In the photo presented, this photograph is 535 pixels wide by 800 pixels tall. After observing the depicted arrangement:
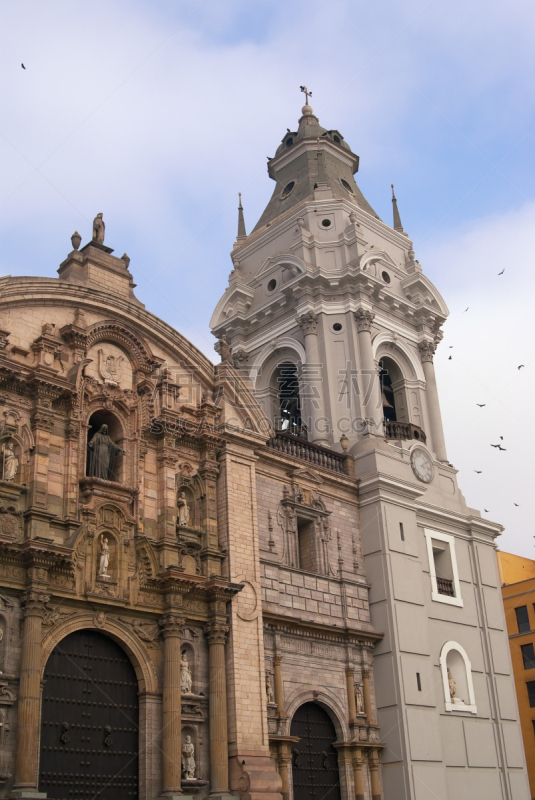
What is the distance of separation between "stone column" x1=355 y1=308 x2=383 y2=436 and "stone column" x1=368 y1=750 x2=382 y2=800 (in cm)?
1007

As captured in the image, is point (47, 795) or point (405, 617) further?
point (405, 617)

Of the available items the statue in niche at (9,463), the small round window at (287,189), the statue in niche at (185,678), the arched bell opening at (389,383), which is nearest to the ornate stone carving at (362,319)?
the arched bell opening at (389,383)

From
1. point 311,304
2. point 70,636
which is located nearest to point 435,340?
point 311,304

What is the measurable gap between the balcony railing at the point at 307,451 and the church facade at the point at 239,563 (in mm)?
108

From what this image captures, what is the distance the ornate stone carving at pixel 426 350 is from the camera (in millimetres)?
34625

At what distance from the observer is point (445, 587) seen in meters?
29.2

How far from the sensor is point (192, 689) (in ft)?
69.7

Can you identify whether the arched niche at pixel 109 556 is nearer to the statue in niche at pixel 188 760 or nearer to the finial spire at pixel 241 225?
the statue in niche at pixel 188 760

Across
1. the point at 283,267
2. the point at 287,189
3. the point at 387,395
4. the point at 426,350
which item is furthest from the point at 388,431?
the point at 287,189

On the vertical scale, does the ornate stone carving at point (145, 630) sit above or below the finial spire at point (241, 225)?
below

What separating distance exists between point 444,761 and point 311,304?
1575 centimetres

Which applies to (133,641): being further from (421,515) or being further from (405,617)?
(421,515)

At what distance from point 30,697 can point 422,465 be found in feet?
53.6

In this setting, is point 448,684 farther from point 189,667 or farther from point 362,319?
point 362,319
